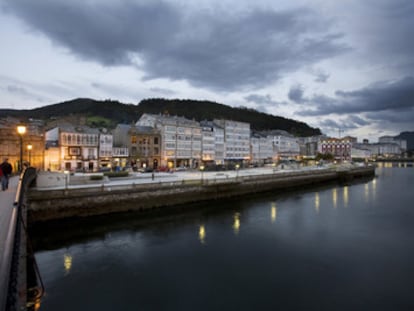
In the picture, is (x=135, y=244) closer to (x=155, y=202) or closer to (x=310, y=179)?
(x=155, y=202)

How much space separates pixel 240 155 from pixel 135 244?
7608 cm

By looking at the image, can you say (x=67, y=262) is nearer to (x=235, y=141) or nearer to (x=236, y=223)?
(x=236, y=223)

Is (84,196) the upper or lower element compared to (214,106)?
lower

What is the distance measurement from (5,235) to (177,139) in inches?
2489

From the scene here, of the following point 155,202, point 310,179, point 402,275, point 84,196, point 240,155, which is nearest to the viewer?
point 402,275

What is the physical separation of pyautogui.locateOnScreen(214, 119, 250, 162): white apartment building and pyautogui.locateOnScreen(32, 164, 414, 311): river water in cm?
5869

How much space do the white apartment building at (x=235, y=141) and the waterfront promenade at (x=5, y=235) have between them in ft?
240

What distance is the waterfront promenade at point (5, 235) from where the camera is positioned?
4.43m

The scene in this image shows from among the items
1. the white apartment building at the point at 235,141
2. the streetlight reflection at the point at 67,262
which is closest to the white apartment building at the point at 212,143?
the white apartment building at the point at 235,141

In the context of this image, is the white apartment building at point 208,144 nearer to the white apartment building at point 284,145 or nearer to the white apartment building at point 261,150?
the white apartment building at point 261,150

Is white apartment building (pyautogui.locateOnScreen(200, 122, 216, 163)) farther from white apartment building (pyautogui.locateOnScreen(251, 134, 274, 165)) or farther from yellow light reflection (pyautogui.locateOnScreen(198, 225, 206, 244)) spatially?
yellow light reflection (pyautogui.locateOnScreen(198, 225, 206, 244))

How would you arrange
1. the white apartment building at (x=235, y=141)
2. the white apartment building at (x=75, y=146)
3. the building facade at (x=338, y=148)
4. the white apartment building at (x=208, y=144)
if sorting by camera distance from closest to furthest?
the white apartment building at (x=75, y=146)
the white apartment building at (x=208, y=144)
the white apartment building at (x=235, y=141)
the building facade at (x=338, y=148)

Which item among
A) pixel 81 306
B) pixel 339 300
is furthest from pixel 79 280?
pixel 339 300

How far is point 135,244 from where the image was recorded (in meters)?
21.0
